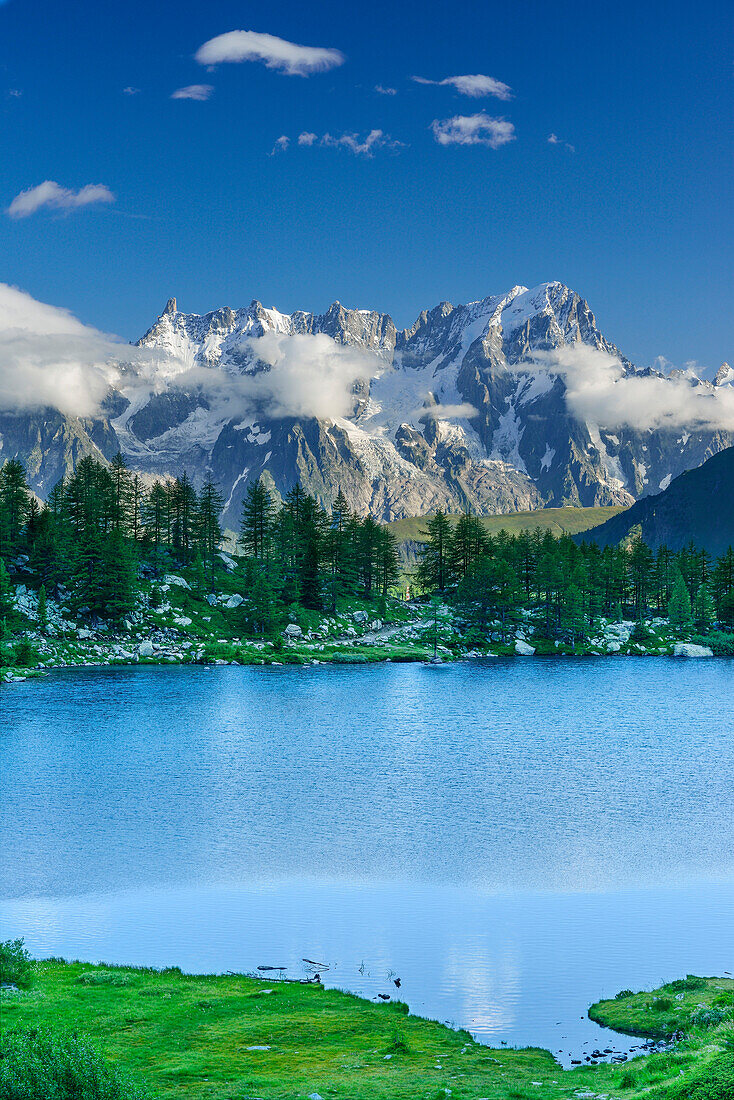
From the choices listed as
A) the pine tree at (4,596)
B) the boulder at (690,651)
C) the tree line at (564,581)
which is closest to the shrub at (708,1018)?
the pine tree at (4,596)

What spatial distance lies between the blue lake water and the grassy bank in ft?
4.92

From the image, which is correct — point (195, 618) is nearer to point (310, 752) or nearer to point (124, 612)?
point (124, 612)

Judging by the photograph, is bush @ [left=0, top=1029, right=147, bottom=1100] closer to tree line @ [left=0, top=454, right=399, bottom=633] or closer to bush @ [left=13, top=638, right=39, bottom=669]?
bush @ [left=13, top=638, right=39, bottom=669]

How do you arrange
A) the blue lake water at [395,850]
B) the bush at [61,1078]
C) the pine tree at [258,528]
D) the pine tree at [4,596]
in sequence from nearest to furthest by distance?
the bush at [61,1078], the blue lake water at [395,850], the pine tree at [4,596], the pine tree at [258,528]

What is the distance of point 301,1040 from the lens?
20.0m

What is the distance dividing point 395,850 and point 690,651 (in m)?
122

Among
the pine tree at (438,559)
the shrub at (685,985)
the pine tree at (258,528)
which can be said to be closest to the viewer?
the shrub at (685,985)

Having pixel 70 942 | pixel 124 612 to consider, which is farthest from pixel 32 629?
pixel 70 942

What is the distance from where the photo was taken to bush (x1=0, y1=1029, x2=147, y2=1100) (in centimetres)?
1164

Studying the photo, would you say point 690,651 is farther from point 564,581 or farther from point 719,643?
point 564,581

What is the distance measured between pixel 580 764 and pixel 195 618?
8809cm

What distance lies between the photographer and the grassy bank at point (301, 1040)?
16.8m

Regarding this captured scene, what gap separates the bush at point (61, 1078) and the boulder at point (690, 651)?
14425cm

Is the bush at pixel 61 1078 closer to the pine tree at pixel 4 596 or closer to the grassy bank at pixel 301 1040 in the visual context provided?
the grassy bank at pixel 301 1040
